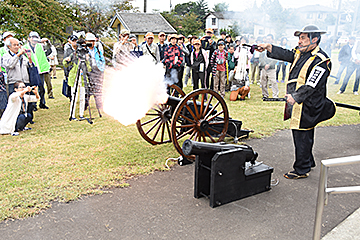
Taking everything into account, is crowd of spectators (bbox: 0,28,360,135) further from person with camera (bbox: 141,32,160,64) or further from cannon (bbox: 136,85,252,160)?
cannon (bbox: 136,85,252,160)

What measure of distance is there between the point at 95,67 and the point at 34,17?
11614 mm

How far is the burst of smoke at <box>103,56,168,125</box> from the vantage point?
4430 mm

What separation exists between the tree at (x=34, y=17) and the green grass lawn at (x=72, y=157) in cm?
1010

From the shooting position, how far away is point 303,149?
13.7 feet

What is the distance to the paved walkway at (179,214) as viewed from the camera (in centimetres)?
296

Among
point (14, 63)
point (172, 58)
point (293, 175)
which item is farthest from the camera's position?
point (172, 58)

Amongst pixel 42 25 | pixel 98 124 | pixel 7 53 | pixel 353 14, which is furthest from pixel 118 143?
pixel 42 25

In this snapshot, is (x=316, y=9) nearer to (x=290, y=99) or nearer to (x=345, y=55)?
(x=290, y=99)

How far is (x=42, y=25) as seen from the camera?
17.3 meters

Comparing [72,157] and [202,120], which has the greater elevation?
[202,120]

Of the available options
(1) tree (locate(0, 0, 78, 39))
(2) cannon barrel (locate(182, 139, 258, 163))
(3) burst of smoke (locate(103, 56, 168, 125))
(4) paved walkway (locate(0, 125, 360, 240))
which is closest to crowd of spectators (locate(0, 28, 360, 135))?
(3) burst of smoke (locate(103, 56, 168, 125))

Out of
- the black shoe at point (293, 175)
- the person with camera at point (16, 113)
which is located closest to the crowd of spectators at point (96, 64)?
the person with camera at point (16, 113)

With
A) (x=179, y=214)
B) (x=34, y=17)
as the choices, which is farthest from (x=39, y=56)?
(x=34, y=17)

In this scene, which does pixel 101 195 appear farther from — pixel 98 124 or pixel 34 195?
pixel 98 124
